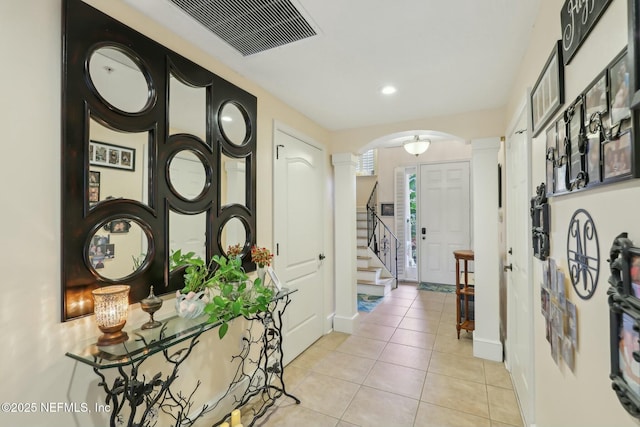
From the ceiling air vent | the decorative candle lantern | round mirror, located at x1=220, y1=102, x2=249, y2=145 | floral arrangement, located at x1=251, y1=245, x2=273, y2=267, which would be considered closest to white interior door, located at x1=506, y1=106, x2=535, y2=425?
the ceiling air vent

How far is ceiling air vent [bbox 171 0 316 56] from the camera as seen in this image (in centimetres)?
145

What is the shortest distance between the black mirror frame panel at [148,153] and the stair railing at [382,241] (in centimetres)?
418

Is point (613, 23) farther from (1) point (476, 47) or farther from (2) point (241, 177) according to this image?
(2) point (241, 177)

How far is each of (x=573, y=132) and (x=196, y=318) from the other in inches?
76.1

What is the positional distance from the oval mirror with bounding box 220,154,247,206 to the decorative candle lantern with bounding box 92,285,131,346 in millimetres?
883

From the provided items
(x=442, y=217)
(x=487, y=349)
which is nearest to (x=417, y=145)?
(x=442, y=217)

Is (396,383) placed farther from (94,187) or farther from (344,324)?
(94,187)

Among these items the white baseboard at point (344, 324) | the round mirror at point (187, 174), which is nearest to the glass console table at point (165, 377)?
the round mirror at point (187, 174)

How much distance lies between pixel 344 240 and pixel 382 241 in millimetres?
2784

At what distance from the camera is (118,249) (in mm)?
1426

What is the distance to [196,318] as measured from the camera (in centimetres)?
163

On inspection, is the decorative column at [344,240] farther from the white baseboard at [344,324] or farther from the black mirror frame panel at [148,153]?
the black mirror frame panel at [148,153]

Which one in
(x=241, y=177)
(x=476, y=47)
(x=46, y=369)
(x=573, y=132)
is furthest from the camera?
(x=241, y=177)

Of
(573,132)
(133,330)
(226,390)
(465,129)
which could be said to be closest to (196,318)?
(133,330)
